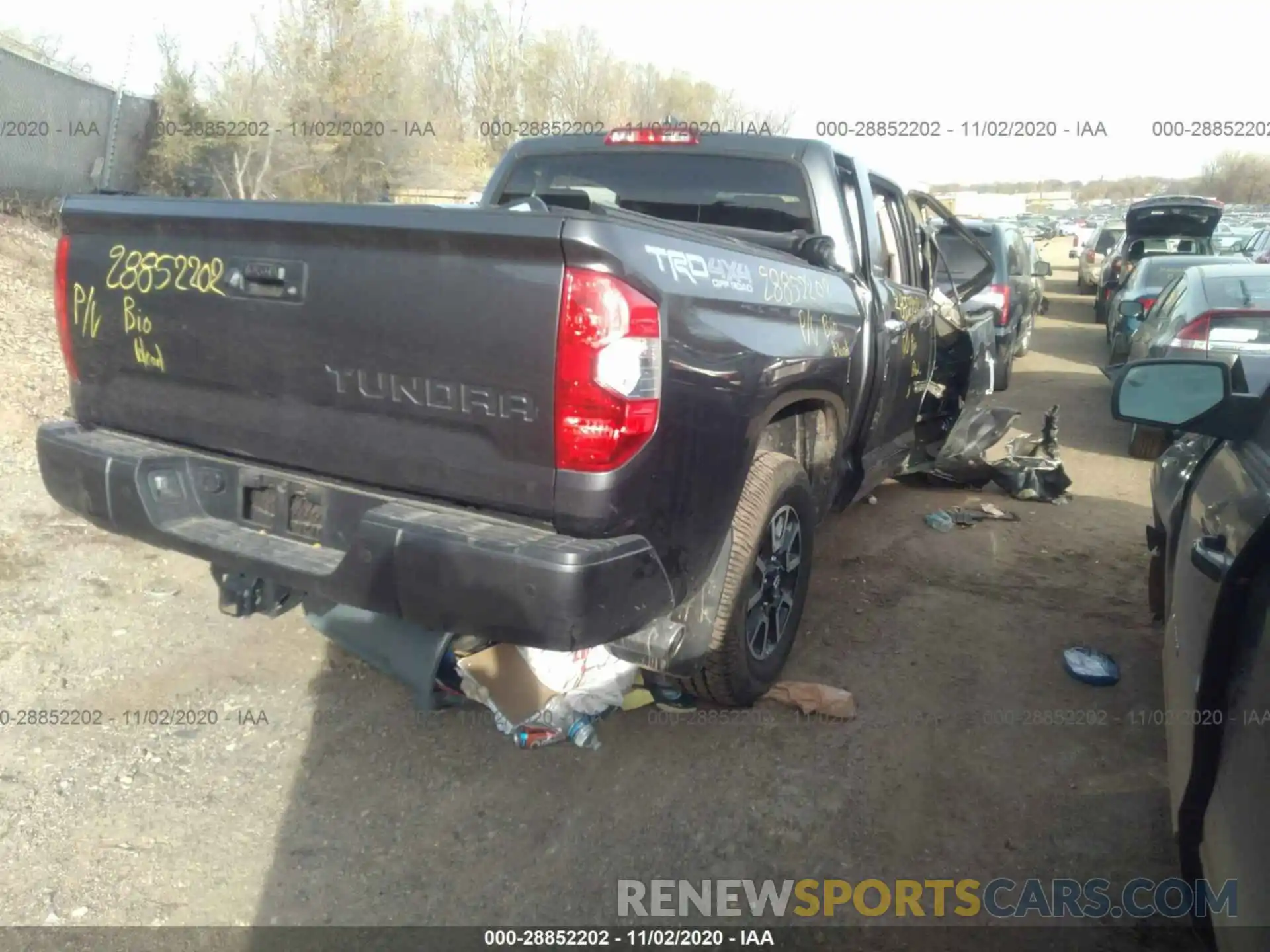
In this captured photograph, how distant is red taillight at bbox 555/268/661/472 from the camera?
7.81 feet

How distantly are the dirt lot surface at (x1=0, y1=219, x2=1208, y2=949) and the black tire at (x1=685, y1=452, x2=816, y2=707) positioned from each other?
21cm

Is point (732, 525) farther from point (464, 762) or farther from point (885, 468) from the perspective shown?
point (885, 468)

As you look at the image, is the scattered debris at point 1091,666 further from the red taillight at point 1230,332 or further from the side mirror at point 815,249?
the red taillight at point 1230,332

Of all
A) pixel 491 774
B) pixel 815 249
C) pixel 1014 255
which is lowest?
pixel 491 774

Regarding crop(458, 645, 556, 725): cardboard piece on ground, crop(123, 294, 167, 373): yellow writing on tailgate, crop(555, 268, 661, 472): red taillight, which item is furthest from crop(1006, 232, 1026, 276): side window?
crop(123, 294, 167, 373): yellow writing on tailgate

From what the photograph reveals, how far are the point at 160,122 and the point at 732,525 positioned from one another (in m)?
12.8

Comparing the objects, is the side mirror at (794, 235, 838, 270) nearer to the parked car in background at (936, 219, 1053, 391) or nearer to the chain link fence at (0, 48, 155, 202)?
the parked car in background at (936, 219, 1053, 391)

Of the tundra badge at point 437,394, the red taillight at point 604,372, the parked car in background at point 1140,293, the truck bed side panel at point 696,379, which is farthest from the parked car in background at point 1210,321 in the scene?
the tundra badge at point 437,394

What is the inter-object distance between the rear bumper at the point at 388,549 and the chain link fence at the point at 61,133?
8.94 metres

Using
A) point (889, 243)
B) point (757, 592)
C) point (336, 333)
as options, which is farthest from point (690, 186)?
point (336, 333)

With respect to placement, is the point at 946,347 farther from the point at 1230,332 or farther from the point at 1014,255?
the point at 1014,255

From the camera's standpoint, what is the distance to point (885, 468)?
16.4 ft

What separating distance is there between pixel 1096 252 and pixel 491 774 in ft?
76.0

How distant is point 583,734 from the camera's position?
133 inches
